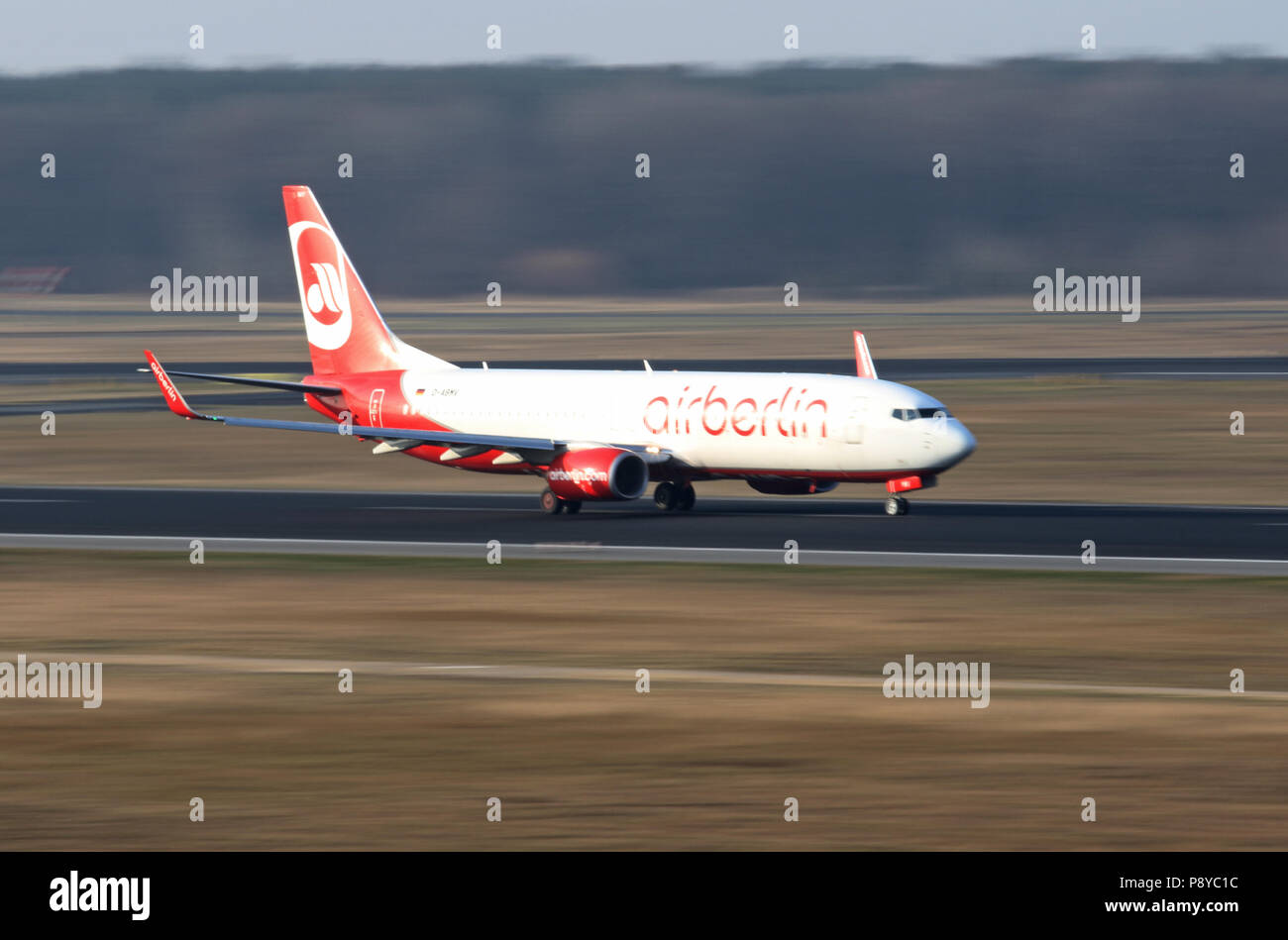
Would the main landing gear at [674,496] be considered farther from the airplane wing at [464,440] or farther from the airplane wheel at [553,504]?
the airplane wheel at [553,504]

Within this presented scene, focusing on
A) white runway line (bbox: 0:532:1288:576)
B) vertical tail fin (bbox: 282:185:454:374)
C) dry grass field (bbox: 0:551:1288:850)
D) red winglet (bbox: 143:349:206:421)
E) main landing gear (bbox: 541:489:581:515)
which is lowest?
dry grass field (bbox: 0:551:1288:850)

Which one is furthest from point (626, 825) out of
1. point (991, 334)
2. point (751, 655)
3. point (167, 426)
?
point (991, 334)

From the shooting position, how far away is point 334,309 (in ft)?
183

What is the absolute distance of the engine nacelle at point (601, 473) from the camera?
47.8 m

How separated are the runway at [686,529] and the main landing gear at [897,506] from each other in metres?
0.22

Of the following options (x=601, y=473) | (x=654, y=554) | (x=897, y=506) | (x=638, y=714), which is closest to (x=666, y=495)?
(x=601, y=473)

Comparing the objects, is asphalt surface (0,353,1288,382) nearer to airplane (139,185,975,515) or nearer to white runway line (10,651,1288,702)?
Answer: airplane (139,185,975,515)

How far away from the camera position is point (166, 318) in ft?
643

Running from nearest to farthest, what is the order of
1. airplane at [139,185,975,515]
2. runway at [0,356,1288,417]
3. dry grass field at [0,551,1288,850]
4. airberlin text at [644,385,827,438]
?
dry grass field at [0,551,1288,850] → airplane at [139,185,975,515] → airberlin text at [644,385,827,438] → runway at [0,356,1288,417]

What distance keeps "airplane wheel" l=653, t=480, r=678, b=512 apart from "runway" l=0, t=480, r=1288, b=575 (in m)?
0.35

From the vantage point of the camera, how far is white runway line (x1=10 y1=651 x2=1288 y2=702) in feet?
86.3

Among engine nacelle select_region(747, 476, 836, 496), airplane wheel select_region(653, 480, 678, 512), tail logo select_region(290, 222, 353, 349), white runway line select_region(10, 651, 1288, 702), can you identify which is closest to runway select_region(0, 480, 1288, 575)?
airplane wheel select_region(653, 480, 678, 512)

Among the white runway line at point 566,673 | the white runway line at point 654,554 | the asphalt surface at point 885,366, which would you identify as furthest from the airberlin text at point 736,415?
the asphalt surface at point 885,366
